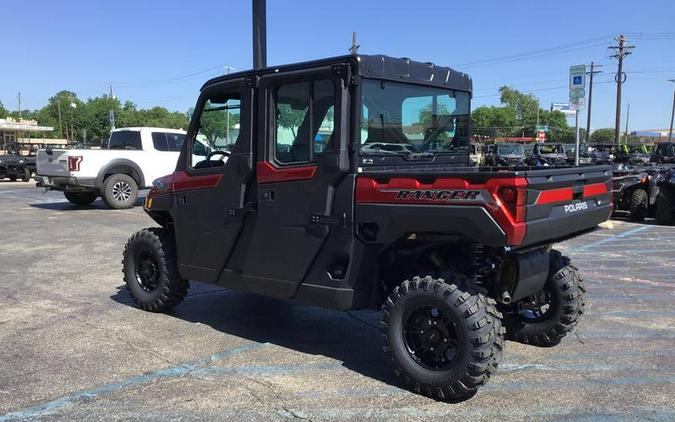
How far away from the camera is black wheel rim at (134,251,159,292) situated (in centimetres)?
608

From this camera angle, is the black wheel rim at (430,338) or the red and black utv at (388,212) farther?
the black wheel rim at (430,338)

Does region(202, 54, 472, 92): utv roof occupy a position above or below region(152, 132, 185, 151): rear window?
above

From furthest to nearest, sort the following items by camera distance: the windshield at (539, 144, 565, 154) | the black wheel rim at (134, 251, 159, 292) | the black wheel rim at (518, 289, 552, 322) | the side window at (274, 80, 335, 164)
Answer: the windshield at (539, 144, 565, 154)
the black wheel rim at (134, 251, 159, 292)
the black wheel rim at (518, 289, 552, 322)
the side window at (274, 80, 335, 164)

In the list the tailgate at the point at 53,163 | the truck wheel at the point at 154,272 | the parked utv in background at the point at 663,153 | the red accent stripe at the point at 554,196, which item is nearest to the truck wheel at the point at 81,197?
the tailgate at the point at 53,163

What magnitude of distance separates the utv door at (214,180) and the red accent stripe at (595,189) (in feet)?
8.48

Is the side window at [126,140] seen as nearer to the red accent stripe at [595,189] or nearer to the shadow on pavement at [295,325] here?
the shadow on pavement at [295,325]

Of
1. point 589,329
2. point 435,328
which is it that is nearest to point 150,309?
point 435,328

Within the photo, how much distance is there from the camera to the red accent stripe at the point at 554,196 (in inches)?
146

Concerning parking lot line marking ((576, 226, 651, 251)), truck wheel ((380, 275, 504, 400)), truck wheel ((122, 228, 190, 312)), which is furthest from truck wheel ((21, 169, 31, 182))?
truck wheel ((380, 275, 504, 400))

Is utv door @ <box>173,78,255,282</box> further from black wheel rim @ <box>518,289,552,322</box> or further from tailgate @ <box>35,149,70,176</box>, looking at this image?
tailgate @ <box>35,149,70,176</box>

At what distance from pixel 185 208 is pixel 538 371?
334cm

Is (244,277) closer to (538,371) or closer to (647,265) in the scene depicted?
(538,371)

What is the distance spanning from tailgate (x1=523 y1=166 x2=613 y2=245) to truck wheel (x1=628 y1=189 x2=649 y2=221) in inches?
400

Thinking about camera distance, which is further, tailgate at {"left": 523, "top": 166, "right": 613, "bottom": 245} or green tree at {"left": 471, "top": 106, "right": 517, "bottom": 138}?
green tree at {"left": 471, "top": 106, "right": 517, "bottom": 138}
